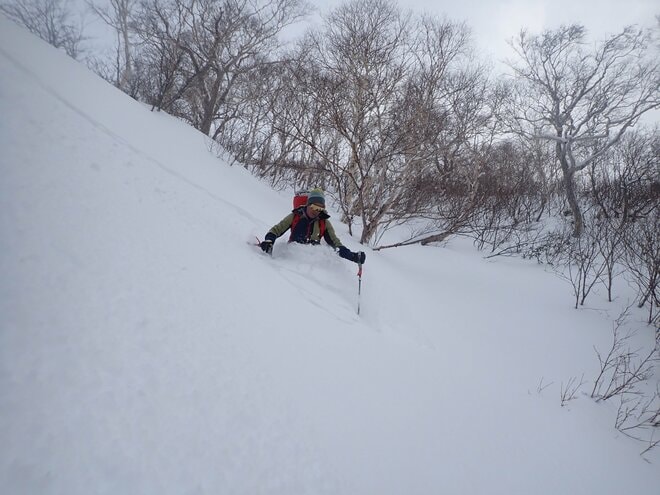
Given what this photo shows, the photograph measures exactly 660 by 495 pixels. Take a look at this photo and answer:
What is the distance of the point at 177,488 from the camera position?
0.90 metres

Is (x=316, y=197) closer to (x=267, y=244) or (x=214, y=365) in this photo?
(x=267, y=244)

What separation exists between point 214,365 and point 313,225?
232 cm

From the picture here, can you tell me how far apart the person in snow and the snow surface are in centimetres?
20

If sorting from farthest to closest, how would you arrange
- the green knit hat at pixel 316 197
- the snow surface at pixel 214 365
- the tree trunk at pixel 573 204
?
the tree trunk at pixel 573 204
the green knit hat at pixel 316 197
the snow surface at pixel 214 365

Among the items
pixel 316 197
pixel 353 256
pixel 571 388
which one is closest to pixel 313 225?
pixel 316 197

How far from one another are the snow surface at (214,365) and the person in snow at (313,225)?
202 mm

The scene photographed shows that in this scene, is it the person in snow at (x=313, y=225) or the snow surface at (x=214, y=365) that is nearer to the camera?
the snow surface at (x=214, y=365)

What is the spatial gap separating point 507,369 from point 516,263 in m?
5.63

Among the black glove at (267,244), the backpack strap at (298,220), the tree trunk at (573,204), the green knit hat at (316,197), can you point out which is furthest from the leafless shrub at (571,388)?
the tree trunk at (573,204)

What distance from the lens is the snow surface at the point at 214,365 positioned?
3.09 ft

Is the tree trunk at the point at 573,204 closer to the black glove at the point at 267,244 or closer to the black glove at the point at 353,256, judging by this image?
the black glove at the point at 353,256

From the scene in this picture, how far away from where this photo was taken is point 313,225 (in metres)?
3.49

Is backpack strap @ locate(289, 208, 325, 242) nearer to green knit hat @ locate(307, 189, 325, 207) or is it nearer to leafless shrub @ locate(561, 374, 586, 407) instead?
green knit hat @ locate(307, 189, 325, 207)

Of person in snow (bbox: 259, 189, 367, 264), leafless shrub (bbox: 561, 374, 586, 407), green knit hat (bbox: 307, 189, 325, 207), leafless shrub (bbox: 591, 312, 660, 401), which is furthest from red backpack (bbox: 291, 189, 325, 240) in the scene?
leafless shrub (bbox: 591, 312, 660, 401)
